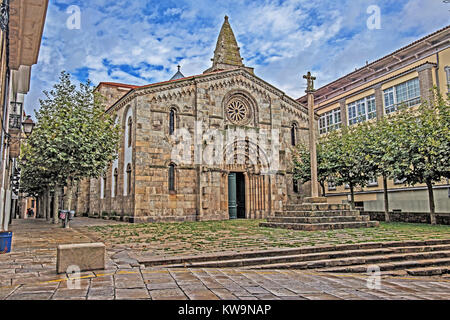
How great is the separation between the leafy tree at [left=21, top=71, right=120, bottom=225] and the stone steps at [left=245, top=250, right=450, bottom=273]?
14.0 m

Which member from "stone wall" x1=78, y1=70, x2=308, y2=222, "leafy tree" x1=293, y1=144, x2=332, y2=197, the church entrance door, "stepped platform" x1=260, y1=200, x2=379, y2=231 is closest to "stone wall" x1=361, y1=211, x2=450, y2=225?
"leafy tree" x1=293, y1=144, x2=332, y2=197

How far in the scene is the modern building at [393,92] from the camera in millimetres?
23484

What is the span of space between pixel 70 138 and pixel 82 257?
41.4 feet

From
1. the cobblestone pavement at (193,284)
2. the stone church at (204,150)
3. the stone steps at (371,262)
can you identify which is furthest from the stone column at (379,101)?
the cobblestone pavement at (193,284)

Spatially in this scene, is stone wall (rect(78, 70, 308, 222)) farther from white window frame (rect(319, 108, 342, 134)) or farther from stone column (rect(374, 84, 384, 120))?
stone column (rect(374, 84, 384, 120))

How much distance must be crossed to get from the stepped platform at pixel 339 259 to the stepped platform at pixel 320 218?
209 inches

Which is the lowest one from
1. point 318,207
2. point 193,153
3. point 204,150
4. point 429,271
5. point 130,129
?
point 429,271

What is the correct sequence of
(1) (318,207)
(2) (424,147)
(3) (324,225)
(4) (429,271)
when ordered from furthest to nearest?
1. (2) (424,147)
2. (1) (318,207)
3. (3) (324,225)
4. (4) (429,271)

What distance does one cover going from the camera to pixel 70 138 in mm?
17828

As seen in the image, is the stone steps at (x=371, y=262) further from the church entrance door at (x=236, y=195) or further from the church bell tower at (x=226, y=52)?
the church bell tower at (x=226, y=52)

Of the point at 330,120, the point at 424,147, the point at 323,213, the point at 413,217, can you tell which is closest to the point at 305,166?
the point at 413,217

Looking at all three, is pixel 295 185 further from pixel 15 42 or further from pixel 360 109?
pixel 15 42

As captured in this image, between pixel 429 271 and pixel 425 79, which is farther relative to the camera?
pixel 425 79
